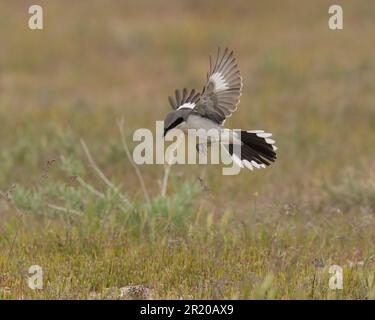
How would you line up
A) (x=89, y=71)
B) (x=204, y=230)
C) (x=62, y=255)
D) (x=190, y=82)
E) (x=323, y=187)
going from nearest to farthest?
(x=62, y=255), (x=204, y=230), (x=323, y=187), (x=190, y=82), (x=89, y=71)

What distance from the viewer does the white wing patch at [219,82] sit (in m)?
6.17

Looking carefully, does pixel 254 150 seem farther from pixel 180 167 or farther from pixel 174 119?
pixel 180 167

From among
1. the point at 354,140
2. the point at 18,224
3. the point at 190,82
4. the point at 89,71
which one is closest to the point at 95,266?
the point at 18,224

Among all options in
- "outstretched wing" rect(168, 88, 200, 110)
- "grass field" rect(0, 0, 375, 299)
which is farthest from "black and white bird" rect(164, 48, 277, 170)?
"grass field" rect(0, 0, 375, 299)

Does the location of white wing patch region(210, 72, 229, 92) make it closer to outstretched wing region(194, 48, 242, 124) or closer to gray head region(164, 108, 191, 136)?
outstretched wing region(194, 48, 242, 124)

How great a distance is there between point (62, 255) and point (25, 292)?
923 mm

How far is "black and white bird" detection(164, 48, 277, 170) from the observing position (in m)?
6.00

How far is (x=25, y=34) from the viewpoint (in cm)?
1792

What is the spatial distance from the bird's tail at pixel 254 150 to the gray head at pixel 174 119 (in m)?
0.46

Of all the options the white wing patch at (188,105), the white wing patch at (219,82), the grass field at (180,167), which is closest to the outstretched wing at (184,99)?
the white wing patch at (188,105)

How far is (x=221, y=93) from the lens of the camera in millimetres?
6156

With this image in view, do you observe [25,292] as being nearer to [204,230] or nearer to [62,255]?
[62,255]

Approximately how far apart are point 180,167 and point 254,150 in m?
4.10

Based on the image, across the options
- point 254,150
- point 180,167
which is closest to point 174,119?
point 254,150
